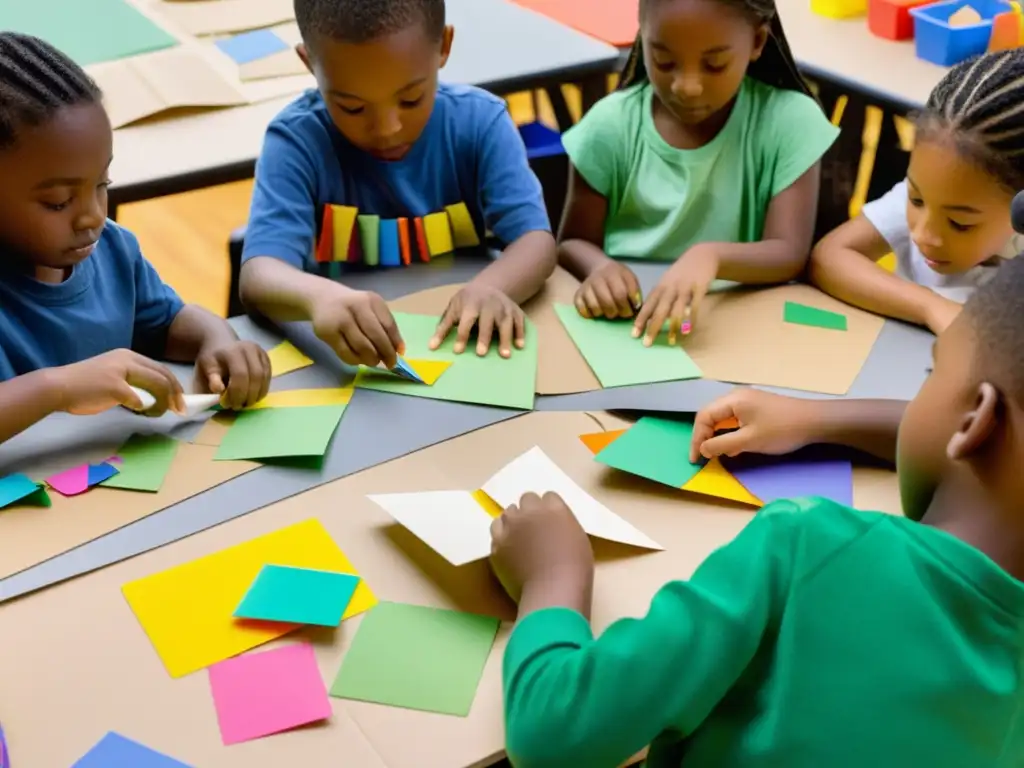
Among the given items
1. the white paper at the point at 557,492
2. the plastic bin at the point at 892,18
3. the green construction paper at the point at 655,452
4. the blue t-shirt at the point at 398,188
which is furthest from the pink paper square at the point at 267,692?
the plastic bin at the point at 892,18

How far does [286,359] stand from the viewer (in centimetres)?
131

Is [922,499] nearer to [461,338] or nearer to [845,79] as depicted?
[461,338]

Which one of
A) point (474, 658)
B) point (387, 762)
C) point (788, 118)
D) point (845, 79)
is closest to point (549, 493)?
point (474, 658)

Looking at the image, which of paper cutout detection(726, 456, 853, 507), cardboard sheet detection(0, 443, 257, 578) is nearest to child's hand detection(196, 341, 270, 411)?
cardboard sheet detection(0, 443, 257, 578)

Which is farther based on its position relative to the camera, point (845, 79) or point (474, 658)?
point (845, 79)

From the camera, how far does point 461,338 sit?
4.32 feet

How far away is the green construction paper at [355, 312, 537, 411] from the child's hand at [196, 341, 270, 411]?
115mm

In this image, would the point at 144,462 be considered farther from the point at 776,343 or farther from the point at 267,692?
the point at 776,343

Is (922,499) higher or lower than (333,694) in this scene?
higher

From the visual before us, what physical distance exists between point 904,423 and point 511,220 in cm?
92

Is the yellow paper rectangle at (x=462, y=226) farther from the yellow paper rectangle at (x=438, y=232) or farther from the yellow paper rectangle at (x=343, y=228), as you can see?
the yellow paper rectangle at (x=343, y=228)

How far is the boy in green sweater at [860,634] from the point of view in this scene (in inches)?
26.9

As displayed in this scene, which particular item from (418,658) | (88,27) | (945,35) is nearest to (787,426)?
(418,658)

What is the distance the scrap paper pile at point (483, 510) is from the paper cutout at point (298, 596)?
0.29 ft
